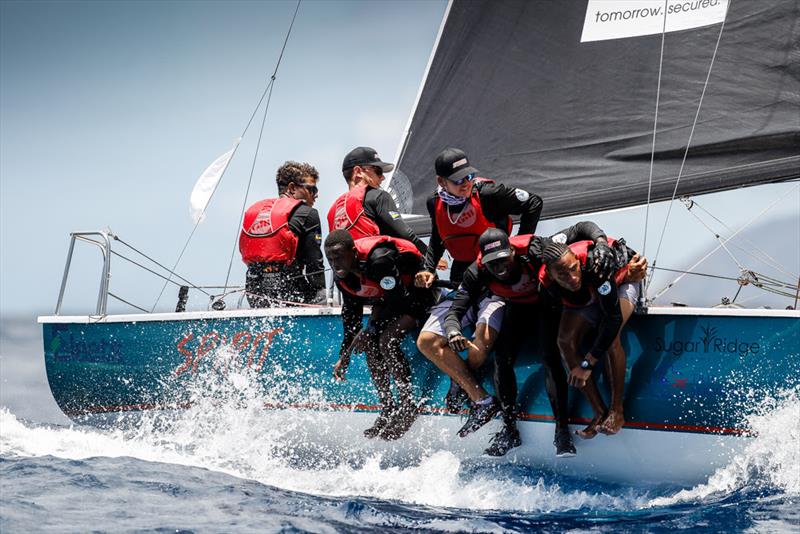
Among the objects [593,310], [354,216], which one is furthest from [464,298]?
[354,216]

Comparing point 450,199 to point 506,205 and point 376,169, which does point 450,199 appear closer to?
point 506,205

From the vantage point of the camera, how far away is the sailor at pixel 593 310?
3.95m

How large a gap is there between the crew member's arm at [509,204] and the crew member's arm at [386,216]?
494 mm

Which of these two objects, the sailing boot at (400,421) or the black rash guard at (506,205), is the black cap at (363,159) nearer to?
the black rash guard at (506,205)

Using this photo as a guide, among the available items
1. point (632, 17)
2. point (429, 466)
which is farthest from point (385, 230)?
point (632, 17)

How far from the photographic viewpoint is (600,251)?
3.95 metres

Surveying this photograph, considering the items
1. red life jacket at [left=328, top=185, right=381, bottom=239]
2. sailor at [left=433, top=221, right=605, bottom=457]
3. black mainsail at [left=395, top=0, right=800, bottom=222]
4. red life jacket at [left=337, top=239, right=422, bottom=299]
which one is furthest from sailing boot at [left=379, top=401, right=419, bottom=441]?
black mainsail at [left=395, top=0, right=800, bottom=222]

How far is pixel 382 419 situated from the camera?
4.75 meters

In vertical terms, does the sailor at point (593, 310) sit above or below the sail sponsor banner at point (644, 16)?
below

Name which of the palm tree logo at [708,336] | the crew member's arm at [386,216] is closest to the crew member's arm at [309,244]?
the crew member's arm at [386,216]

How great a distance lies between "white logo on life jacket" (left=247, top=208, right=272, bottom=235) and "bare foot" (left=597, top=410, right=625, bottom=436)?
7.70ft

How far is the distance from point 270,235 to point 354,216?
768 millimetres

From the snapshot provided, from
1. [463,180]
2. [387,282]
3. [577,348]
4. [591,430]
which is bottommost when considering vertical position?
[591,430]

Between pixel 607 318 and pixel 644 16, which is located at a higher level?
pixel 644 16
